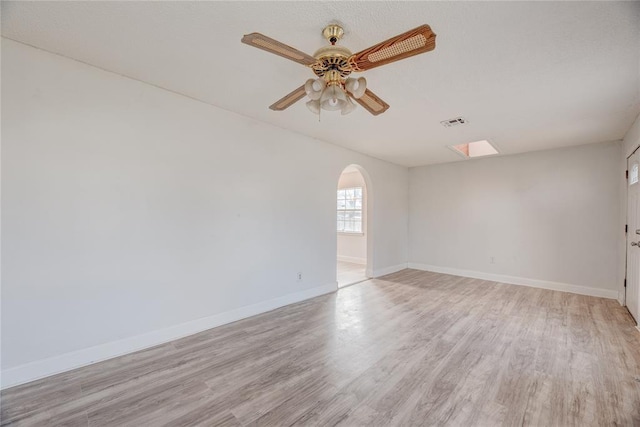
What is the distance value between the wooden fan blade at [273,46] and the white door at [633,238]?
14.1 feet

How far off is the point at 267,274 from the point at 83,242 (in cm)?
196

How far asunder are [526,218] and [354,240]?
3.72m

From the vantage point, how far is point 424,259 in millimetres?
6453

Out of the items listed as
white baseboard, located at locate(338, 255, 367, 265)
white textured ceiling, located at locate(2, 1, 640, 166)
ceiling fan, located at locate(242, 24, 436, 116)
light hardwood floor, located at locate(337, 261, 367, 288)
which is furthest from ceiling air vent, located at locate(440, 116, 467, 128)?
white baseboard, located at locate(338, 255, 367, 265)

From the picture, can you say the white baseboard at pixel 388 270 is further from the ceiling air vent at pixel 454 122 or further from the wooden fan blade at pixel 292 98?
the wooden fan blade at pixel 292 98

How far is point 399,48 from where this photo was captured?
151cm

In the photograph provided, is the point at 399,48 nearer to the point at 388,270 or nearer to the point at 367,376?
the point at 367,376

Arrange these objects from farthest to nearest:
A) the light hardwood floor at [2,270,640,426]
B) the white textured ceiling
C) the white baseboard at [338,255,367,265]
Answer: the white baseboard at [338,255,367,265] → the light hardwood floor at [2,270,640,426] → the white textured ceiling

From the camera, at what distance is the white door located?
3311mm

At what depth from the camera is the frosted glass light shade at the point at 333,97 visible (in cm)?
190

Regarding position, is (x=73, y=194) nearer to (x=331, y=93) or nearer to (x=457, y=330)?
(x=331, y=93)

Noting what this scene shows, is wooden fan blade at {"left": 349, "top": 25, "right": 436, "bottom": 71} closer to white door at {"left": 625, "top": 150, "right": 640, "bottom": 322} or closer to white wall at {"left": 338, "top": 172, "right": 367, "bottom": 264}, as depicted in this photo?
white door at {"left": 625, "top": 150, "right": 640, "bottom": 322}

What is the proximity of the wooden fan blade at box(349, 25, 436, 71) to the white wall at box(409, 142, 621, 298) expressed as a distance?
486cm

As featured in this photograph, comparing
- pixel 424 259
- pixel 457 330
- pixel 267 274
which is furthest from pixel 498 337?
pixel 424 259
